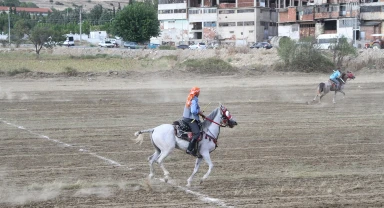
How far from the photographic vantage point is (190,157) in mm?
16734

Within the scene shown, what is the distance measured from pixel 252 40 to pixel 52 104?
7405 centimetres

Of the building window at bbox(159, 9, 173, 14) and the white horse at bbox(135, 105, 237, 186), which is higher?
the building window at bbox(159, 9, 173, 14)

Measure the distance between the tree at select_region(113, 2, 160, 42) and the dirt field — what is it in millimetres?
67148

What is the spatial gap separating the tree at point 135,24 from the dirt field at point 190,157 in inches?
2644

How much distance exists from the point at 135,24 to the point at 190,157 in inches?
3406

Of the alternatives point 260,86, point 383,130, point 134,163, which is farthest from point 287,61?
point 134,163

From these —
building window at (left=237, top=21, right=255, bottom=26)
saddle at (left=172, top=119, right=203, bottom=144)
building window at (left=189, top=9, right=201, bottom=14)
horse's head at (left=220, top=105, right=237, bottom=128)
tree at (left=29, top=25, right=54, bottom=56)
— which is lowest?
saddle at (left=172, top=119, right=203, bottom=144)

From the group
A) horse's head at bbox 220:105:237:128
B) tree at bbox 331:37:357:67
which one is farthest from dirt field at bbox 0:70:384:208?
tree at bbox 331:37:357:67

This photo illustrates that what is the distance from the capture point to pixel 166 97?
33938mm

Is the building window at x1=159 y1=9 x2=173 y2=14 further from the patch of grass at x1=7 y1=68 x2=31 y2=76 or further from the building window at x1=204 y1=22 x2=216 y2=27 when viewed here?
the patch of grass at x1=7 y1=68 x2=31 y2=76

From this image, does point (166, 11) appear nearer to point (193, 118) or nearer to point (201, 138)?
point (193, 118)

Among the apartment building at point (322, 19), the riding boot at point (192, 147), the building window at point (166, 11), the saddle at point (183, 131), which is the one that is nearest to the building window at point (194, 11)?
the building window at point (166, 11)

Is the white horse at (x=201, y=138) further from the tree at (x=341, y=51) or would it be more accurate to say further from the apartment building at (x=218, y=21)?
the apartment building at (x=218, y=21)

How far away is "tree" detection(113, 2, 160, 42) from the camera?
334 feet
